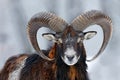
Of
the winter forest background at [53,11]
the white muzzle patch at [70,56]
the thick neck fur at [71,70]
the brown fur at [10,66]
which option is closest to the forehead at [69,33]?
the white muzzle patch at [70,56]

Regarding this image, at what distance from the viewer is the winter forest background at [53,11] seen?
1931cm

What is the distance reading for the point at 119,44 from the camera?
21.7 meters

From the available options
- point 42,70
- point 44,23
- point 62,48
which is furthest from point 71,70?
point 44,23

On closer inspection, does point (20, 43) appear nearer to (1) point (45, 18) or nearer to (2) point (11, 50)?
(2) point (11, 50)

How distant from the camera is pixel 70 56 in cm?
1001

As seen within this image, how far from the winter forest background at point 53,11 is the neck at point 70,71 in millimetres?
7405

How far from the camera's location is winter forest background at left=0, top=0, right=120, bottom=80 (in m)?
19.3

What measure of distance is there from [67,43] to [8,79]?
190cm

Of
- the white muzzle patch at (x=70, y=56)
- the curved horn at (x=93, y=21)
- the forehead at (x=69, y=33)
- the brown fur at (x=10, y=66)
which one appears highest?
the curved horn at (x=93, y=21)

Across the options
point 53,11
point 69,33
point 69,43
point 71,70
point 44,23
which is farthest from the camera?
point 53,11

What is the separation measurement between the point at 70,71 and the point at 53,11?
1424 centimetres

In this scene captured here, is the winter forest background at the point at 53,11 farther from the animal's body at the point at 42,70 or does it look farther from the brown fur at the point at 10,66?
the animal's body at the point at 42,70

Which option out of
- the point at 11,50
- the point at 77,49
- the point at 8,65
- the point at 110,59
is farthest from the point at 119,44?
the point at 77,49

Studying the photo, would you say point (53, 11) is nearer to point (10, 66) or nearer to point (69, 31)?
point (10, 66)
